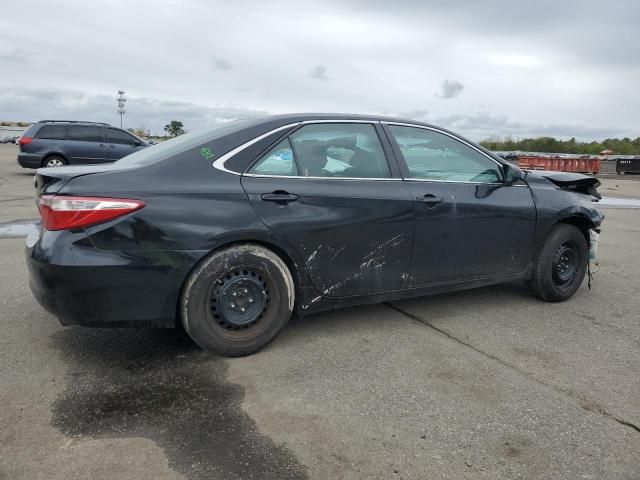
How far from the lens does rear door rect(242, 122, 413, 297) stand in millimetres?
3332

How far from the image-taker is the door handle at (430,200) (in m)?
3.79

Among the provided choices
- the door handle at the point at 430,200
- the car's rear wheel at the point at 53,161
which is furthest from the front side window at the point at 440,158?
the car's rear wheel at the point at 53,161

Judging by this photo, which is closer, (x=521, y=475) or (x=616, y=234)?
(x=521, y=475)

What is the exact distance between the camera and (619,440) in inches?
99.2

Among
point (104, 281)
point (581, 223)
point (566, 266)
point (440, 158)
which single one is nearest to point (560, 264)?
point (566, 266)

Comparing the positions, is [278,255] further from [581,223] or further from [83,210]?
[581,223]

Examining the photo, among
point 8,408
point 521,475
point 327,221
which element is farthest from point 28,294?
point 521,475

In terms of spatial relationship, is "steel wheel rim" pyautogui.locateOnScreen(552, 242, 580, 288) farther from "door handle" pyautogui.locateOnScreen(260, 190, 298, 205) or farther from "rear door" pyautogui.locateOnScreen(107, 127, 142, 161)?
"rear door" pyautogui.locateOnScreen(107, 127, 142, 161)

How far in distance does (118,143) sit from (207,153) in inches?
527

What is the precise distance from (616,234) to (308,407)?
25.3ft

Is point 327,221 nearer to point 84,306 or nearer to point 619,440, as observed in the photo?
point 84,306

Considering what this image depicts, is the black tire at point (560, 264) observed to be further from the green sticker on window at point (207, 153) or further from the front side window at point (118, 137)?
the front side window at point (118, 137)

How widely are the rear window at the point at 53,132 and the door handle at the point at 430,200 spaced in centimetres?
1401

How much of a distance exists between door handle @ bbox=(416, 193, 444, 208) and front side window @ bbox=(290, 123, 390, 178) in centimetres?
31
